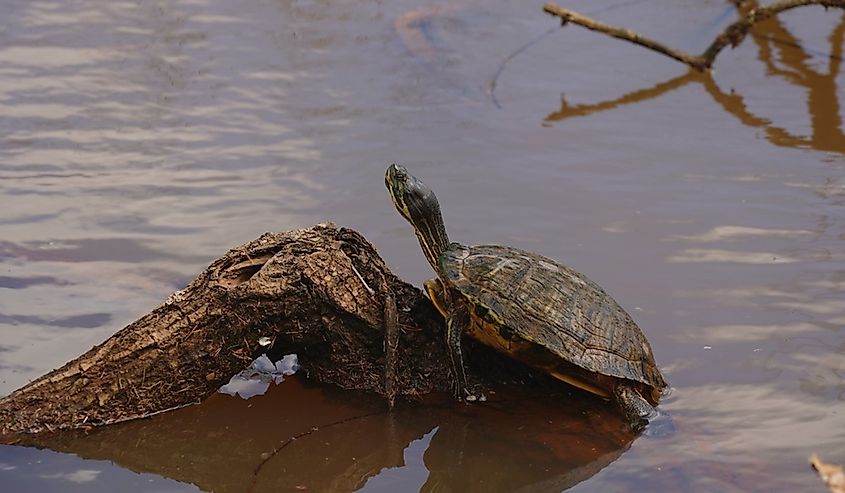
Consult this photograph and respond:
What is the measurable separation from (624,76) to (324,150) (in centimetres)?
290

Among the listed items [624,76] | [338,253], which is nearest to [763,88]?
[624,76]

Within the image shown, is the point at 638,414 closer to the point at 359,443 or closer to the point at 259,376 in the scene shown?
the point at 359,443

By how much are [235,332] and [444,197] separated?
254cm

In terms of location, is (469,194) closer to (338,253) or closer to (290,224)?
(290,224)

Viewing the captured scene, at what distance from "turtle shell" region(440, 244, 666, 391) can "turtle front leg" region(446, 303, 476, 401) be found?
0.10m

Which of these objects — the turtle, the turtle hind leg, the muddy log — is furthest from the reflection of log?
the turtle hind leg

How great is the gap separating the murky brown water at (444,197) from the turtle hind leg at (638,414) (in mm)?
70

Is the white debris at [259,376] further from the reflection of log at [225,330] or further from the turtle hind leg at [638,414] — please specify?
the turtle hind leg at [638,414]

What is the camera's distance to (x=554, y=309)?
4367 millimetres

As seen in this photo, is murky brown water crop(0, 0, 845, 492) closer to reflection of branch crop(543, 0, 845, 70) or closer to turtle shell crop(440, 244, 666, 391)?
reflection of branch crop(543, 0, 845, 70)

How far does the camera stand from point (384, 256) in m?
5.76

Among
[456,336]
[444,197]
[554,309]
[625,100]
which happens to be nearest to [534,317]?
[554,309]

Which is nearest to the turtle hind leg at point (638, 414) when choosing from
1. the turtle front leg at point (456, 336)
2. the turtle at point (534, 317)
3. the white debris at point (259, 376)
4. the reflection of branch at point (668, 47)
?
the turtle at point (534, 317)

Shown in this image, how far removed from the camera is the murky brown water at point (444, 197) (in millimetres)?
4246
